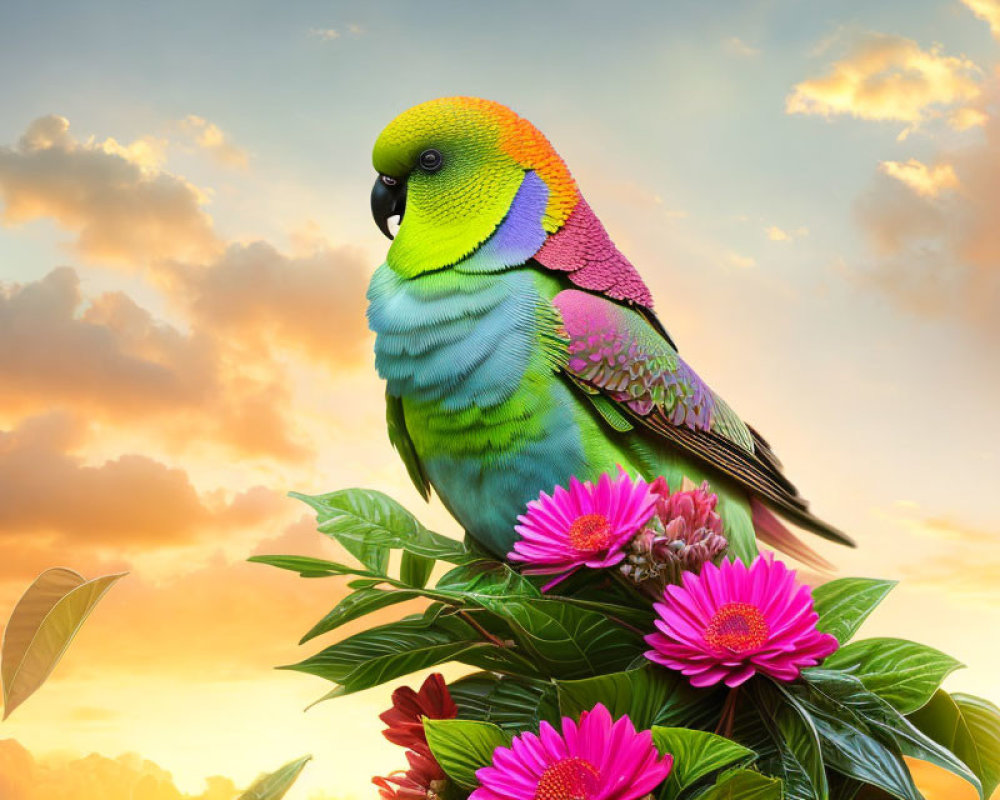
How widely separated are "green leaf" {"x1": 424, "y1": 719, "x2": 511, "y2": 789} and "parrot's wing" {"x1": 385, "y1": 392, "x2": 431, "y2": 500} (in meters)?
0.52

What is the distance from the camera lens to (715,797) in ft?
2.77

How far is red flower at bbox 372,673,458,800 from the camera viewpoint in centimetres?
98

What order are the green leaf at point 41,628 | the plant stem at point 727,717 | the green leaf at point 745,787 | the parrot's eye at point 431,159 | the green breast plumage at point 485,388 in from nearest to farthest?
the green leaf at point 745,787, the plant stem at point 727,717, the green leaf at point 41,628, the green breast plumage at point 485,388, the parrot's eye at point 431,159

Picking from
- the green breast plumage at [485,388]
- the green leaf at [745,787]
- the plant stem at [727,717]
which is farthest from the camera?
the green breast plumage at [485,388]

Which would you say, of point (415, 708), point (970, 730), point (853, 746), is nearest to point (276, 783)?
point (415, 708)

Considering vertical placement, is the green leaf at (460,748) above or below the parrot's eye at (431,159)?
below

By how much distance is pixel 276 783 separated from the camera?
3.57 feet

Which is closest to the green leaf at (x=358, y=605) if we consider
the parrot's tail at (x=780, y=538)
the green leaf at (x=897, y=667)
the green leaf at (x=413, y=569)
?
the green leaf at (x=413, y=569)

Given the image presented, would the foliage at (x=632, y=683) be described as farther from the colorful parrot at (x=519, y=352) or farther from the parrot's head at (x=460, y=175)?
the parrot's head at (x=460, y=175)

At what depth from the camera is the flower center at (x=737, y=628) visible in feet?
2.92

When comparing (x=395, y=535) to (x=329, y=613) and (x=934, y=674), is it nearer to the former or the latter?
(x=329, y=613)

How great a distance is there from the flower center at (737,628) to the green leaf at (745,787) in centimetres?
10

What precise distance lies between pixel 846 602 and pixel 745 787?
1.03 feet

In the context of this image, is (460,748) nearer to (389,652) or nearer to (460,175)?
(389,652)
